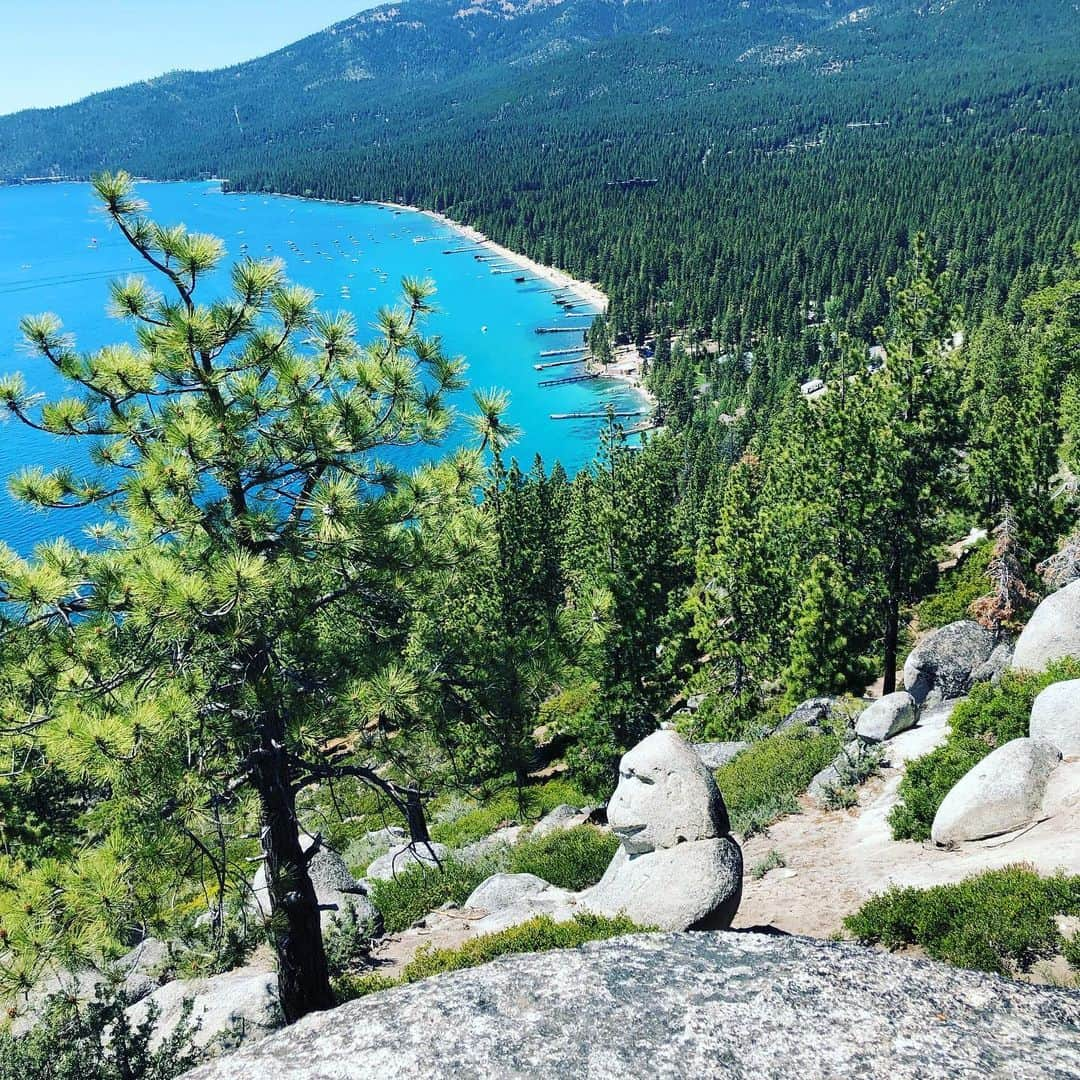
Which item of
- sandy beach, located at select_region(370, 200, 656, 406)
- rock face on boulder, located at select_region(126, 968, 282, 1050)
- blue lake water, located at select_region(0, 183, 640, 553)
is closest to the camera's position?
rock face on boulder, located at select_region(126, 968, 282, 1050)

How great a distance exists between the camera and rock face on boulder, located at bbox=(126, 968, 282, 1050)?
9.22 metres

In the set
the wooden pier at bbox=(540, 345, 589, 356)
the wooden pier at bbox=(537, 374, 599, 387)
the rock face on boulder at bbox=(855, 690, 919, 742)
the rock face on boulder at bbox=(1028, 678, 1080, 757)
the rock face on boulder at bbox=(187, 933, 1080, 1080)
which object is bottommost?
the wooden pier at bbox=(537, 374, 599, 387)

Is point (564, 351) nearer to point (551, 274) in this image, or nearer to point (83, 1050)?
point (551, 274)

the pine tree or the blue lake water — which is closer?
the pine tree

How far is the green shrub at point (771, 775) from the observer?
1505 cm

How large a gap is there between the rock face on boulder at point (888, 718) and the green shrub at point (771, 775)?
2.18 feet

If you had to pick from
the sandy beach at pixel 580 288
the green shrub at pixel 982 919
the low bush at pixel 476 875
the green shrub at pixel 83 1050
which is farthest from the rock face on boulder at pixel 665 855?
the sandy beach at pixel 580 288

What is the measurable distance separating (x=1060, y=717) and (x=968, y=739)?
177cm

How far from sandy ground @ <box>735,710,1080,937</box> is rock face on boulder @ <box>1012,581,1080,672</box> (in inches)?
153

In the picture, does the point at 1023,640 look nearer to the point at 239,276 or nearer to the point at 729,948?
the point at 729,948

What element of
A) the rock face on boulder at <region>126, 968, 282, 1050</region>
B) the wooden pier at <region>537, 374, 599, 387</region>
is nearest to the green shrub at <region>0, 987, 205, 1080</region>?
the rock face on boulder at <region>126, 968, 282, 1050</region>

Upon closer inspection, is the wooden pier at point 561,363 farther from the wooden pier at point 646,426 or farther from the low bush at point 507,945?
the low bush at point 507,945

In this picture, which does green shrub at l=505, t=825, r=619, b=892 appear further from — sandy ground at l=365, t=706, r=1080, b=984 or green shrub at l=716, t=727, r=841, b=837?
green shrub at l=716, t=727, r=841, b=837

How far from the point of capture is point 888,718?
55.4 feet
